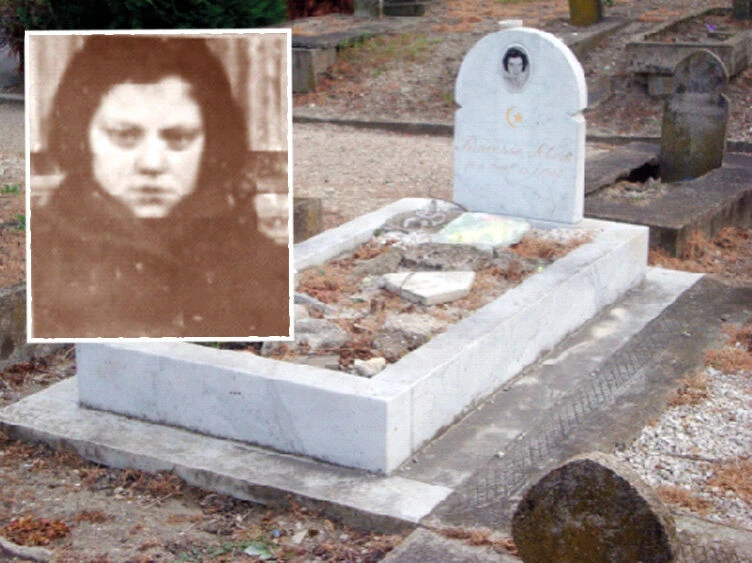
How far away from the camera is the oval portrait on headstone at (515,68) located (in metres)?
6.16

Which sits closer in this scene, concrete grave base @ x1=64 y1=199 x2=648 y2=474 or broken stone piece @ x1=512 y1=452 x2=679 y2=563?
broken stone piece @ x1=512 y1=452 x2=679 y2=563

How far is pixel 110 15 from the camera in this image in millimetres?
13727

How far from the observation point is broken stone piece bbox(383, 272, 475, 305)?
17.3ft

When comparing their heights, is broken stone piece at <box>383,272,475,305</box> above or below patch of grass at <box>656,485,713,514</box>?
above

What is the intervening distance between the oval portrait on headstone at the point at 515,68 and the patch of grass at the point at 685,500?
2.99 metres

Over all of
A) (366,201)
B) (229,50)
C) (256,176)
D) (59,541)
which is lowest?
(59,541)

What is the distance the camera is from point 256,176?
2287 mm

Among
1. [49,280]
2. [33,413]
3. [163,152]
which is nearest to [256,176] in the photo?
[163,152]

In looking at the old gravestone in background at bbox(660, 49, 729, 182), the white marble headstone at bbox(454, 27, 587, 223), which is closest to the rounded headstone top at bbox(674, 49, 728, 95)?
the old gravestone in background at bbox(660, 49, 729, 182)

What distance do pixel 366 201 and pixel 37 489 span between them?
16.2ft

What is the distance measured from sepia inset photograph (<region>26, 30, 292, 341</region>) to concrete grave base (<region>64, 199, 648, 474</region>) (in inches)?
71.8

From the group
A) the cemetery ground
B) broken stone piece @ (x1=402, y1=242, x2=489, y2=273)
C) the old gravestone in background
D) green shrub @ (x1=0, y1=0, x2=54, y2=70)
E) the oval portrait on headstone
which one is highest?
green shrub @ (x1=0, y1=0, x2=54, y2=70)

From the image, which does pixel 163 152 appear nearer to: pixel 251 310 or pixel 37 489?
pixel 251 310

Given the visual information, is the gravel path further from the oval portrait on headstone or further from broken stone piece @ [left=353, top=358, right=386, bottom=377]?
the oval portrait on headstone
